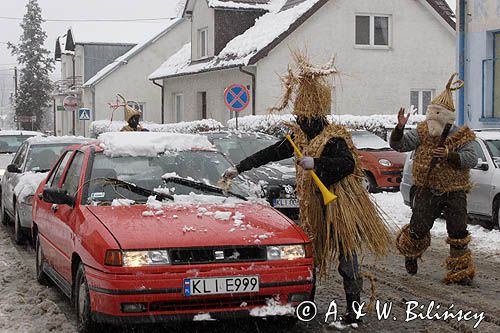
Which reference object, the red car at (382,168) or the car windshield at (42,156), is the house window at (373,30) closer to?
the red car at (382,168)

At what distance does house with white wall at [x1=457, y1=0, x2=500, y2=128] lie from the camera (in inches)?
685

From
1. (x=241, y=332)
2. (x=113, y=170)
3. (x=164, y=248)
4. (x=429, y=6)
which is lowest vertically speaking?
(x=241, y=332)

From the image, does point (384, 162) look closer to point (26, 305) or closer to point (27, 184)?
point (27, 184)

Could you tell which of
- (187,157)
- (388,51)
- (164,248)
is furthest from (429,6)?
(164,248)

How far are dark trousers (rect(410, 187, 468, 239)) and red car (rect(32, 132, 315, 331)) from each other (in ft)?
7.12

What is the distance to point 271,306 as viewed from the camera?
18.9 ft

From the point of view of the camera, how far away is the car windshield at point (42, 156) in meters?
12.4

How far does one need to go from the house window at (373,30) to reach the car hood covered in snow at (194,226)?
24164mm

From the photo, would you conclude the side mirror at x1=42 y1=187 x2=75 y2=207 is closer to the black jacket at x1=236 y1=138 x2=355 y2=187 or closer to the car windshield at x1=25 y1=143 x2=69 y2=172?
the black jacket at x1=236 y1=138 x2=355 y2=187

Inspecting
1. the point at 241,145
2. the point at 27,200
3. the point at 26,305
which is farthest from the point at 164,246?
the point at 241,145

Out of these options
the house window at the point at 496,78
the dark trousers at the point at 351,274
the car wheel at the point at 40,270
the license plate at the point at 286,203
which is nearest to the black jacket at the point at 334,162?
the dark trousers at the point at 351,274

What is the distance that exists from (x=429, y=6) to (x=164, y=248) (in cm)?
2651

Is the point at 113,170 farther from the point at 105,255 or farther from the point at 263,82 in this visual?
the point at 263,82

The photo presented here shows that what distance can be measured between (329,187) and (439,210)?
7.19 ft
